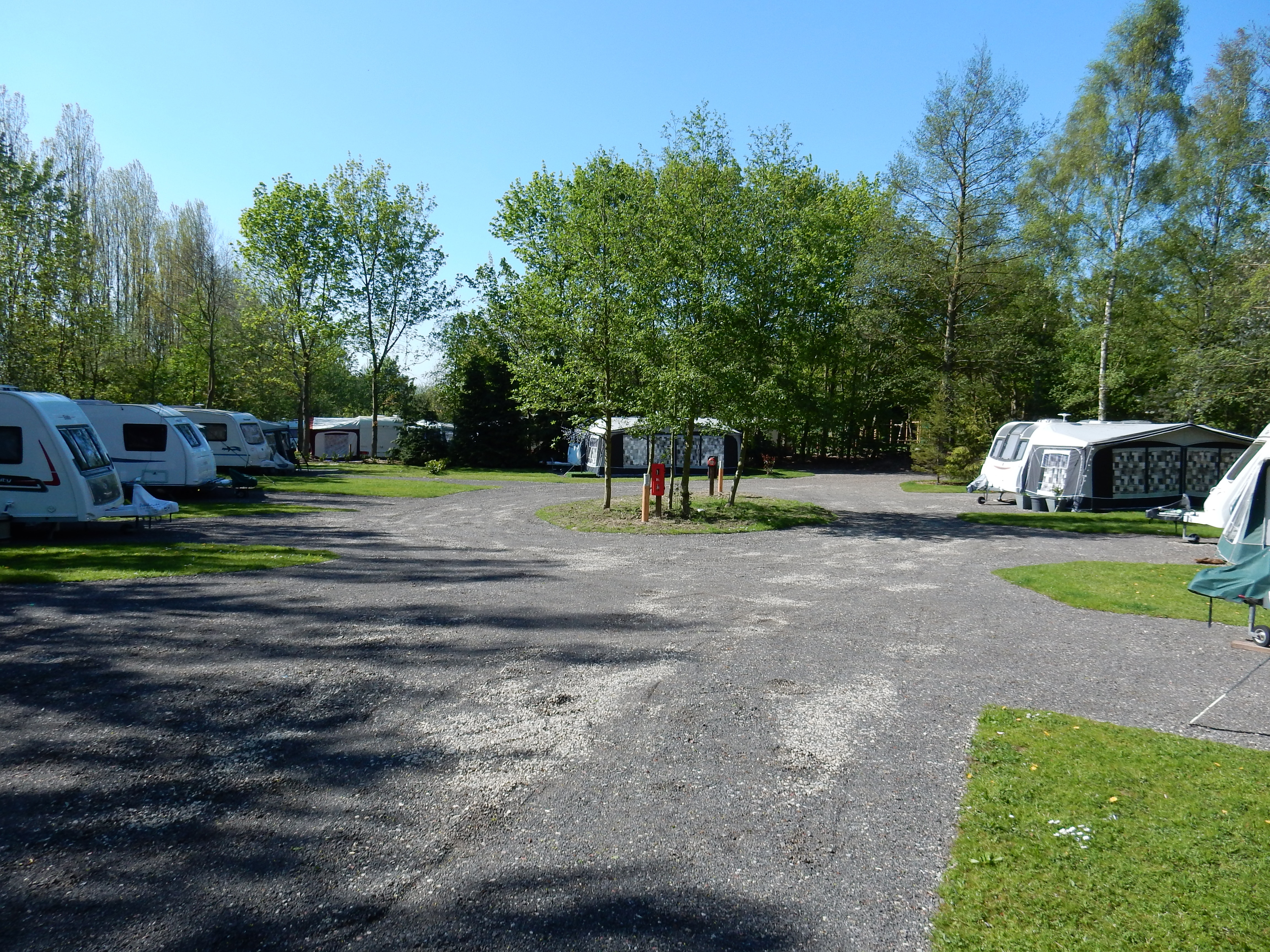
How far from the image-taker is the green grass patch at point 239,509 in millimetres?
16703

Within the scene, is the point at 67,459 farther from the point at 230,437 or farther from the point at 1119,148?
the point at 1119,148

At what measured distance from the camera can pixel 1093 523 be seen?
17.3m

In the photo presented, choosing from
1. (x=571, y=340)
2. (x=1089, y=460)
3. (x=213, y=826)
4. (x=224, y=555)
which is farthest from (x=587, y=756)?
(x=1089, y=460)

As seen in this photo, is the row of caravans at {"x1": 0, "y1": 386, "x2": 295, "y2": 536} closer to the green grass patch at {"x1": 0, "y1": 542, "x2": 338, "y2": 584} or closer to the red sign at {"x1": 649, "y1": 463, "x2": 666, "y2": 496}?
A: the green grass patch at {"x1": 0, "y1": 542, "x2": 338, "y2": 584}

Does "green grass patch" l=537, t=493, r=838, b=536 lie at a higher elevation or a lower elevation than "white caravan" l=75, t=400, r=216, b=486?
lower

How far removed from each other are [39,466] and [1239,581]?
15647 mm

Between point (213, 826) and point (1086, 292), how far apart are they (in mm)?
31831

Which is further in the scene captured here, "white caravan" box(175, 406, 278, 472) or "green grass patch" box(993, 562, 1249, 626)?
"white caravan" box(175, 406, 278, 472)

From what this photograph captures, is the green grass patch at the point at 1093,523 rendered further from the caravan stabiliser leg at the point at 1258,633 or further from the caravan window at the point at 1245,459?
the caravan stabiliser leg at the point at 1258,633

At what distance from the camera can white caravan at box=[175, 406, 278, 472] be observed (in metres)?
25.6

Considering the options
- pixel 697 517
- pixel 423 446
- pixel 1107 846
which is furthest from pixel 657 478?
pixel 423 446

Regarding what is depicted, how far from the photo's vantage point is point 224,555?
11.5 m

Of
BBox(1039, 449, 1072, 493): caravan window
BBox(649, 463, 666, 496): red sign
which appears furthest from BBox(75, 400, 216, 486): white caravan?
BBox(1039, 449, 1072, 493): caravan window

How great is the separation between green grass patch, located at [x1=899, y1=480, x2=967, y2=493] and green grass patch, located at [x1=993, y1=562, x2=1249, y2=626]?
14608mm
